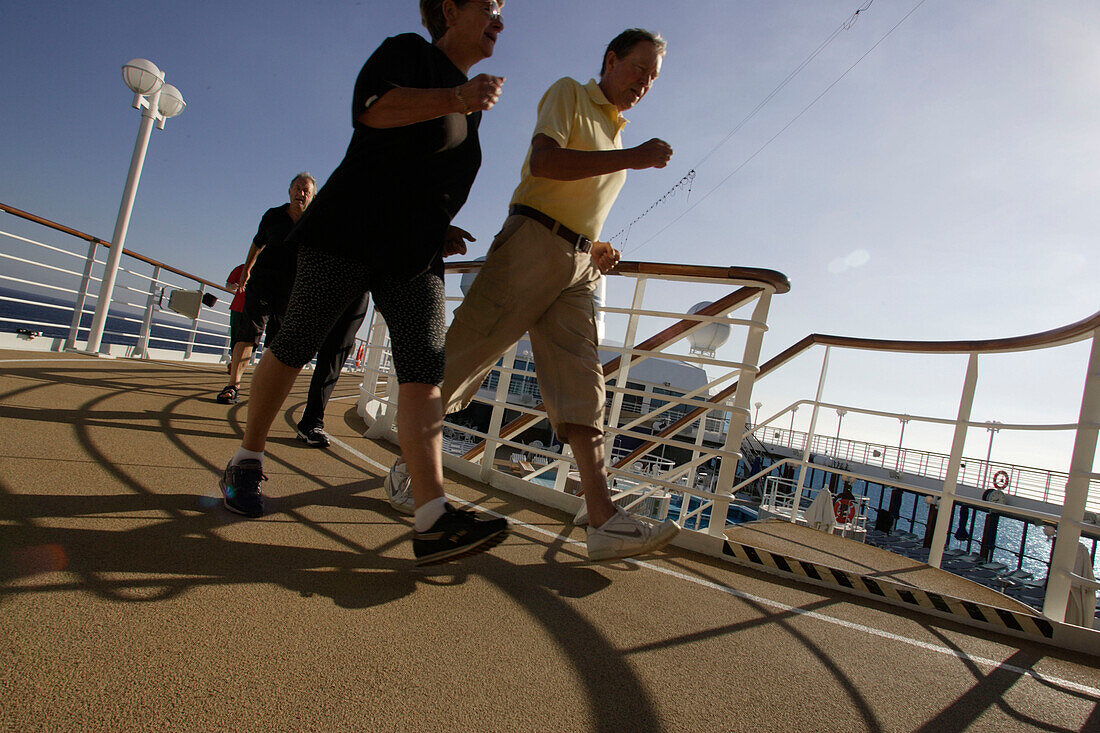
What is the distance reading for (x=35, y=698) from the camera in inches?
23.7

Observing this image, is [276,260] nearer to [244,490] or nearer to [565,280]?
[244,490]

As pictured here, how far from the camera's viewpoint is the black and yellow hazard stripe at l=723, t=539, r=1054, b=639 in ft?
4.95

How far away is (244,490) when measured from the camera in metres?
1.36

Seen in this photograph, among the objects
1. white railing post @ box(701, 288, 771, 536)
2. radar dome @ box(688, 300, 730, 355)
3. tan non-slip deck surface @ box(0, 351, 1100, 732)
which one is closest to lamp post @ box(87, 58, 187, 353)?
tan non-slip deck surface @ box(0, 351, 1100, 732)

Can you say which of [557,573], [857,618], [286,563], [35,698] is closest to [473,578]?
[557,573]

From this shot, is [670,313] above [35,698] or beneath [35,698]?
above

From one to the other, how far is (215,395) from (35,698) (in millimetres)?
3227

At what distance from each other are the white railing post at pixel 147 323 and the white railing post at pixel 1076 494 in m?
7.12

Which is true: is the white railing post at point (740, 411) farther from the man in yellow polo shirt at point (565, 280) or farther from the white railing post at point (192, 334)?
the white railing post at point (192, 334)

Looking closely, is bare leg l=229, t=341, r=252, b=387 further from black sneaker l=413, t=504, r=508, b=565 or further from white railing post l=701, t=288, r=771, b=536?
white railing post l=701, t=288, r=771, b=536

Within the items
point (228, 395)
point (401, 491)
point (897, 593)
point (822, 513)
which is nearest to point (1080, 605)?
point (897, 593)

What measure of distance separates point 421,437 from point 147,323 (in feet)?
20.1

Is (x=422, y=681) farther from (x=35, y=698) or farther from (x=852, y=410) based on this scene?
(x=852, y=410)

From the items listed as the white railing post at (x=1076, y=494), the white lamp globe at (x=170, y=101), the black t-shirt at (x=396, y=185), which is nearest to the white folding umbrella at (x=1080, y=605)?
the white railing post at (x=1076, y=494)
